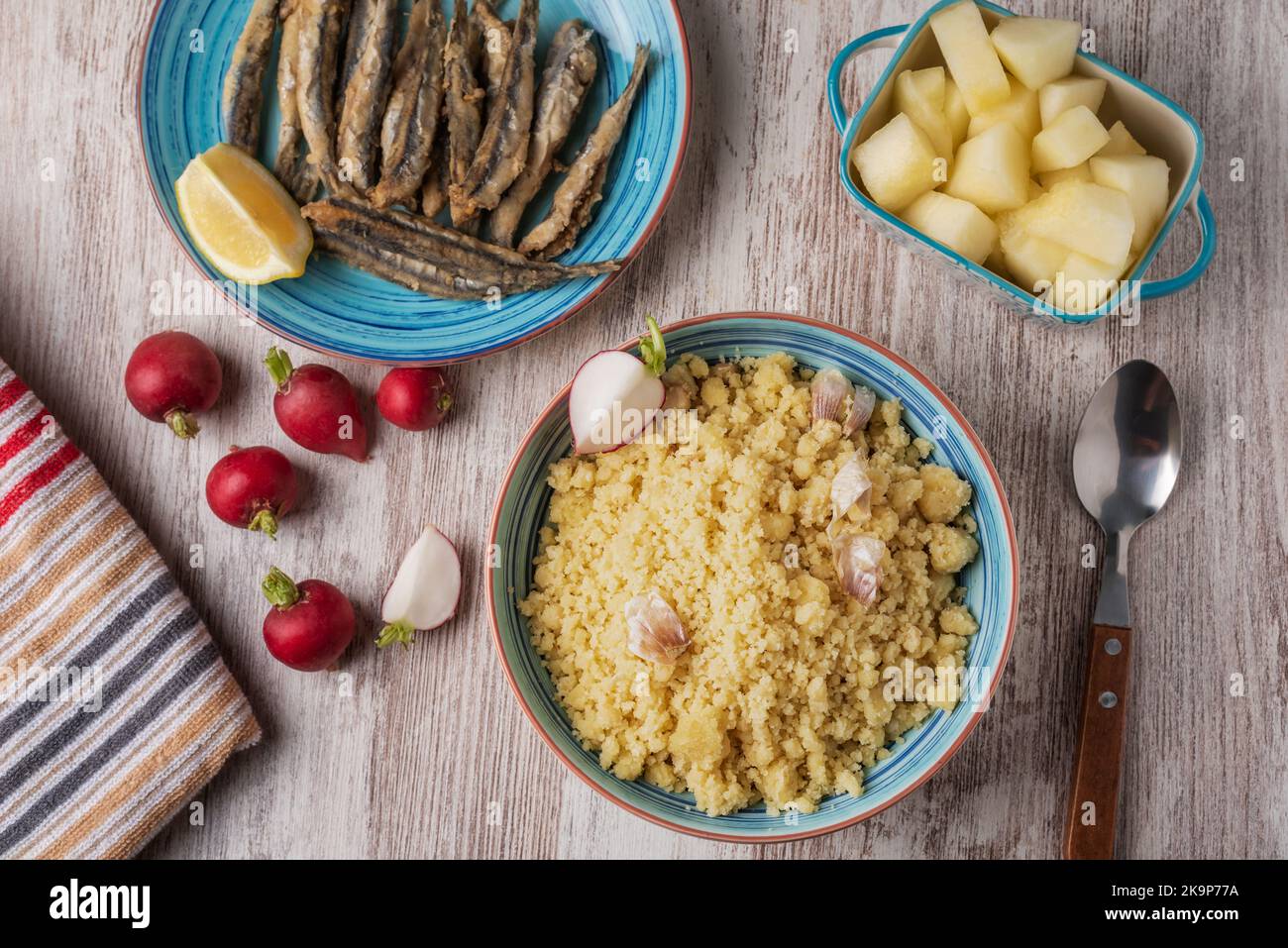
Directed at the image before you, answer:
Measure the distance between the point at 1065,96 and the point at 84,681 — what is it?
1836mm

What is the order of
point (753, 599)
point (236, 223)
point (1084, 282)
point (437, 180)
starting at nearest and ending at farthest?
point (753, 599)
point (1084, 282)
point (236, 223)
point (437, 180)

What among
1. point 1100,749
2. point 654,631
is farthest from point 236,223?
point 1100,749

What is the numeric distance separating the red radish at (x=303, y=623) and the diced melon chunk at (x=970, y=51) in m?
1.32

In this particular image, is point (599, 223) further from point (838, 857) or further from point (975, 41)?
point (838, 857)

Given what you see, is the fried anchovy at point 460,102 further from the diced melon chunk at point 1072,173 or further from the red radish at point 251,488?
the diced melon chunk at point 1072,173

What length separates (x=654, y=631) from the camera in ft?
4.40

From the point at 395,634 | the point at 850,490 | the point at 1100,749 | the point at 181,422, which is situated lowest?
the point at 1100,749

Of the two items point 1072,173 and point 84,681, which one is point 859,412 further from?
point 84,681

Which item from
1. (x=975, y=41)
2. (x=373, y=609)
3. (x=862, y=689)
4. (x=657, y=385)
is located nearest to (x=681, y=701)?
(x=862, y=689)

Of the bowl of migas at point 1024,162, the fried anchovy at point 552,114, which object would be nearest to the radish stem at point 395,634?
the fried anchovy at point 552,114

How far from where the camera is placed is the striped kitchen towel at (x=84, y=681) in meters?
1.57

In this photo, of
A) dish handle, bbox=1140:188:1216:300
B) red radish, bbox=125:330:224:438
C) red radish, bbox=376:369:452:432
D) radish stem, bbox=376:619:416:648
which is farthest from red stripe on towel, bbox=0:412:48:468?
dish handle, bbox=1140:188:1216:300

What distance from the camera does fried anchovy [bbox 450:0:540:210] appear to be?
1546mm

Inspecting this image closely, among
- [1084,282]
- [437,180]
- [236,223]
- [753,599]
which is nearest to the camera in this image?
[753,599]
